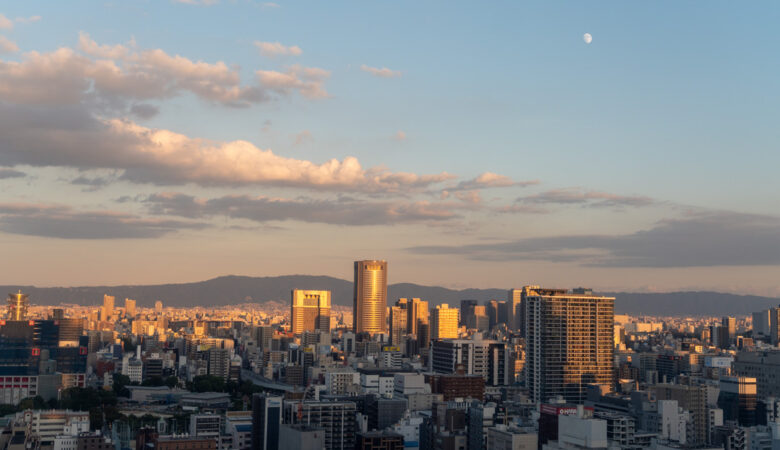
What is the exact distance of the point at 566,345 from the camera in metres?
81.2

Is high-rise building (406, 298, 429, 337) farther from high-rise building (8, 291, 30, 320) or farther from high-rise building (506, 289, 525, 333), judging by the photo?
high-rise building (8, 291, 30, 320)

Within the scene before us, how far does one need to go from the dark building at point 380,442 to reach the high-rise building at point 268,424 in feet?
22.7

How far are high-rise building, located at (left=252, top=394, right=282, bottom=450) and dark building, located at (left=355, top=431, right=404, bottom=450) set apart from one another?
6913 millimetres

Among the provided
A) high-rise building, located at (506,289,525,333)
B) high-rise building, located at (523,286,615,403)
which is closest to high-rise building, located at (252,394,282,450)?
high-rise building, located at (523,286,615,403)

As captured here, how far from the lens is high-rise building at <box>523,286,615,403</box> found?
80625mm

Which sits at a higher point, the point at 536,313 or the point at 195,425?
the point at 536,313

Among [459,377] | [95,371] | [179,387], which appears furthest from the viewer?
[95,371]

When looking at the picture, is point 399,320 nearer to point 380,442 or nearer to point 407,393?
point 407,393

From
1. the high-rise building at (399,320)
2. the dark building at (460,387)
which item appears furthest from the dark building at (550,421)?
the high-rise building at (399,320)

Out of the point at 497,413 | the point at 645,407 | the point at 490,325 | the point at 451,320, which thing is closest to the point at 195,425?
the point at 497,413

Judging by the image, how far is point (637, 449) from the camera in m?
45.3

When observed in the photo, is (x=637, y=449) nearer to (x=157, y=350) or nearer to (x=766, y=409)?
(x=766, y=409)

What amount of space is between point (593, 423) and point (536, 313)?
42209 millimetres

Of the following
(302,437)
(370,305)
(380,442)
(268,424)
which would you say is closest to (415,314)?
(370,305)
